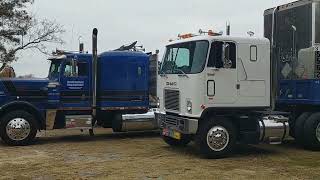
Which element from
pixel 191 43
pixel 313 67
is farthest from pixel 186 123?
pixel 313 67

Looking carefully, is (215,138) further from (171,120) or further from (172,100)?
(172,100)

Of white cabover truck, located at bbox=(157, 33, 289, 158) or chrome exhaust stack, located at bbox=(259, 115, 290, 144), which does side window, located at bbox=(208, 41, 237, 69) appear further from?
chrome exhaust stack, located at bbox=(259, 115, 290, 144)

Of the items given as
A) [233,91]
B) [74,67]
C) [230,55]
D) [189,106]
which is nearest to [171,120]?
[189,106]

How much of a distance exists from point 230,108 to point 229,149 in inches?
35.8

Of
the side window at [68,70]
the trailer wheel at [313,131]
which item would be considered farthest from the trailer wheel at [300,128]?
the side window at [68,70]

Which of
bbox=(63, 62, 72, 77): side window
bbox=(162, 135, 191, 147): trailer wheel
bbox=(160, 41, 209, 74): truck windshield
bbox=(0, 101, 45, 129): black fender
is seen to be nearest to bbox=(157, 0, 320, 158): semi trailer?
bbox=(160, 41, 209, 74): truck windshield

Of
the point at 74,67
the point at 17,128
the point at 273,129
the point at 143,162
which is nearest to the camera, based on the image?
the point at 143,162

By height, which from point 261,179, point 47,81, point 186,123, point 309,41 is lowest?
point 261,179

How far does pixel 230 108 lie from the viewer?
38.8 ft

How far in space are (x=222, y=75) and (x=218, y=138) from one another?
139 cm

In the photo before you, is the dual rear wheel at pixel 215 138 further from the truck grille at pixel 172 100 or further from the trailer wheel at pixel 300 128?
the trailer wheel at pixel 300 128

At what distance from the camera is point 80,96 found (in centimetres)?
1532

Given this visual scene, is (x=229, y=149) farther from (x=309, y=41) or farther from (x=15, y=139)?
(x=15, y=139)

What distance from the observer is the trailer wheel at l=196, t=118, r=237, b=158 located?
1156 cm
